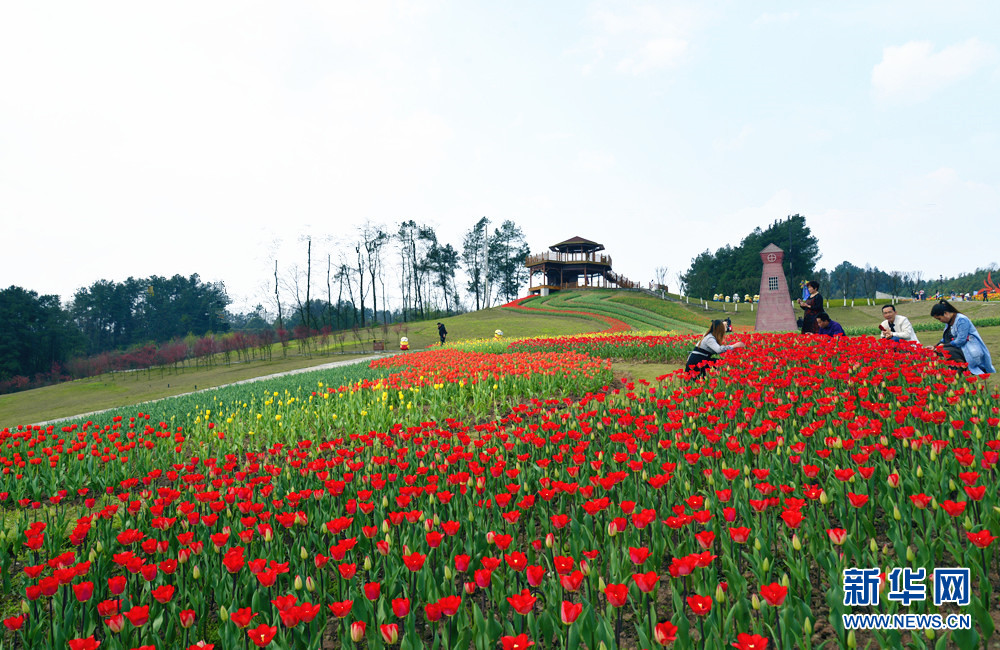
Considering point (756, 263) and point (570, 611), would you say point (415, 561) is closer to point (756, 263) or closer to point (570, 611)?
point (570, 611)

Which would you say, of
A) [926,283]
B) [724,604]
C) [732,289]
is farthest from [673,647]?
[926,283]

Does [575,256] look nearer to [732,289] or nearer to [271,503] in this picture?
[732,289]

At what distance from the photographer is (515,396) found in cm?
905

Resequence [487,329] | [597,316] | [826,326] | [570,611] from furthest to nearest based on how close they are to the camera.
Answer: [597,316]
[487,329]
[826,326]
[570,611]

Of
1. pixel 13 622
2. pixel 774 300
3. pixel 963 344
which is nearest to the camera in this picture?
pixel 13 622

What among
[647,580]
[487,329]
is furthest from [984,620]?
[487,329]

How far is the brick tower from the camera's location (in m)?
28.5

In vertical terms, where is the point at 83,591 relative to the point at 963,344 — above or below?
below

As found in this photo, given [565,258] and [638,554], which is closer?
[638,554]

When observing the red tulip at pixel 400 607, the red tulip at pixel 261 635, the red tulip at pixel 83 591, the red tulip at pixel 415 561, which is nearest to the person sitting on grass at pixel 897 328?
the red tulip at pixel 415 561

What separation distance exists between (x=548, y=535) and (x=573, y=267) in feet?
207

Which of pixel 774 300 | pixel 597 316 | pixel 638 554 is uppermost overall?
pixel 774 300

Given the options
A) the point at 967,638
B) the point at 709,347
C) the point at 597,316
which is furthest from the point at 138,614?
the point at 597,316

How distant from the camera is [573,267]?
212 ft
